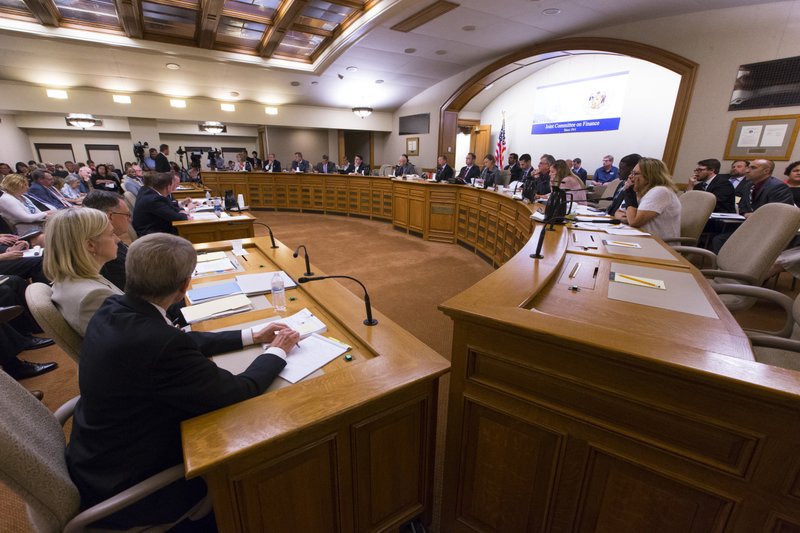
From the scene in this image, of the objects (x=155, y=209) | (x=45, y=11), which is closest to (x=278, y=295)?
(x=155, y=209)

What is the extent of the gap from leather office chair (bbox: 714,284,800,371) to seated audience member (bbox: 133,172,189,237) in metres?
4.53

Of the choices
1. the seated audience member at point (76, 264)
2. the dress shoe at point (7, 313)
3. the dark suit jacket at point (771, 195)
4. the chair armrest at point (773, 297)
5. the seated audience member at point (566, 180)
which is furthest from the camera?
the dark suit jacket at point (771, 195)

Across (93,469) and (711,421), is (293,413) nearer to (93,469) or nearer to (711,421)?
(93,469)

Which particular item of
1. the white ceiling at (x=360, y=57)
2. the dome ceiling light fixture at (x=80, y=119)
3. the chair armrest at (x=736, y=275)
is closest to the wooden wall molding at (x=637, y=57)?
the white ceiling at (x=360, y=57)

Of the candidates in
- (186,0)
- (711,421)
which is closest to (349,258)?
(711,421)

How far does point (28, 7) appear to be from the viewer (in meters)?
5.49

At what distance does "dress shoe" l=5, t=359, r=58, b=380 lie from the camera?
7.98ft

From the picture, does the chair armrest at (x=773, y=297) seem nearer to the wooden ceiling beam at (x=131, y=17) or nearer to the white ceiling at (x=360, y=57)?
the white ceiling at (x=360, y=57)

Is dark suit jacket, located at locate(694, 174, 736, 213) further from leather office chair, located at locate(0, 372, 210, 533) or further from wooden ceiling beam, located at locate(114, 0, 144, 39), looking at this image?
wooden ceiling beam, located at locate(114, 0, 144, 39)

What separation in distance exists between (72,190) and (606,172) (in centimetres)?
1065

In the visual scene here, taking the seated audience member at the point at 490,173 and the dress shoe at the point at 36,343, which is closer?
the dress shoe at the point at 36,343

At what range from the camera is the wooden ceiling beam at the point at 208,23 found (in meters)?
5.46

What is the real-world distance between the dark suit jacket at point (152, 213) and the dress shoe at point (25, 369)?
1.53m

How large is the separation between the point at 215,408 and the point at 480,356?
855mm
